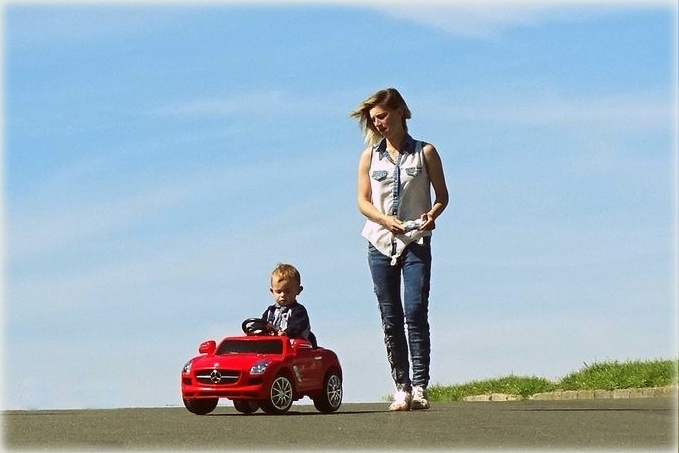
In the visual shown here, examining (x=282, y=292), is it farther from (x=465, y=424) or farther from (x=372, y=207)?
(x=465, y=424)

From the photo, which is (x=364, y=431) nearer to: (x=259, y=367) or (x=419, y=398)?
(x=419, y=398)

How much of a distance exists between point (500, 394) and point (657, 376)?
Result: 6.81ft

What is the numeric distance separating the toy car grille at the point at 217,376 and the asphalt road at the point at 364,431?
32 cm

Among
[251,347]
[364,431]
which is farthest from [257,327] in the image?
[364,431]

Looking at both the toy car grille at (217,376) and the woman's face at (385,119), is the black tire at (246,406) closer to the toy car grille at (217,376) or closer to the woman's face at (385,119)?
the toy car grille at (217,376)

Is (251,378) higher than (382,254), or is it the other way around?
(382,254)

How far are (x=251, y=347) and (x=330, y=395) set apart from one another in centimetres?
94

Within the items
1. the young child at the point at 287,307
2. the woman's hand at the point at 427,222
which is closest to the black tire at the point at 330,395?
the young child at the point at 287,307

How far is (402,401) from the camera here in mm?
10695

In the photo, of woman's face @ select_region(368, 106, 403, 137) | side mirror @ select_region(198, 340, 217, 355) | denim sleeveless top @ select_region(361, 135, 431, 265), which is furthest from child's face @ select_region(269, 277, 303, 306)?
woman's face @ select_region(368, 106, 403, 137)

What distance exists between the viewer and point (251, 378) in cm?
1079

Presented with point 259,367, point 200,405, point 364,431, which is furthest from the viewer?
point 200,405

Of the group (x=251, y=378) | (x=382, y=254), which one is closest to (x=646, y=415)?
(x=382, y=254)

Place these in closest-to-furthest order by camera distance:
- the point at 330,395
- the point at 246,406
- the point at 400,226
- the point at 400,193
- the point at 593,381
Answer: the point at 400,226 < the point at 400,193 < the point at 246,406 < the point at 330,395 < the point at 593,381
